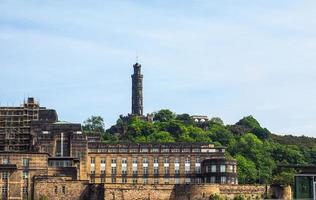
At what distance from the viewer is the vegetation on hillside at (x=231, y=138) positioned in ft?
486

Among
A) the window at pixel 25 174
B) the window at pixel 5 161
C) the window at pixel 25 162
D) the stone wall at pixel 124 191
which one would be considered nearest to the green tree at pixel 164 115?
the stone wall at pixel 124 191

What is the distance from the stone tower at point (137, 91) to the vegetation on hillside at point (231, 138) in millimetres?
3914

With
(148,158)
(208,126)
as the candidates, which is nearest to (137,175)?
(148,158)

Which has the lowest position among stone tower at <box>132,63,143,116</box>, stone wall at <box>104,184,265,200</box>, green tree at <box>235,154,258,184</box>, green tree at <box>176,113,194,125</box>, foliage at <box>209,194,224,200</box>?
foliage at <box>209,194,224,200</box>

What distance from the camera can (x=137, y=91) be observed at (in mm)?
197875

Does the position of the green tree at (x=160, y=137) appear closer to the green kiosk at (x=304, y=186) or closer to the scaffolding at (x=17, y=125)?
the scaffolding at (x=17, y=125)

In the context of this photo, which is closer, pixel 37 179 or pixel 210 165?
pixel 37 179

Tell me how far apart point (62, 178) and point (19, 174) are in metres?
5.61

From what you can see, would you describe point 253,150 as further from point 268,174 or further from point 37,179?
point 37,179

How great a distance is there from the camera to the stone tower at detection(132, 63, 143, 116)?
7766 inches

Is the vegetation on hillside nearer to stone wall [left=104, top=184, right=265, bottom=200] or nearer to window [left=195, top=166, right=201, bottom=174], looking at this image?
window [left=195, top=166, right=201, bottom=174]

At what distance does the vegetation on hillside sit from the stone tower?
12.8ft

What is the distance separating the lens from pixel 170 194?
110m

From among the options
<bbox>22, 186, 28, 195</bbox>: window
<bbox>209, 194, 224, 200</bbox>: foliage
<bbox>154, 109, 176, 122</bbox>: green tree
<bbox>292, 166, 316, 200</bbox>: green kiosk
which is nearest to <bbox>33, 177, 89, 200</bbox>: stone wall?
<bbox>22, 186, 28, 195</bbox>: window
